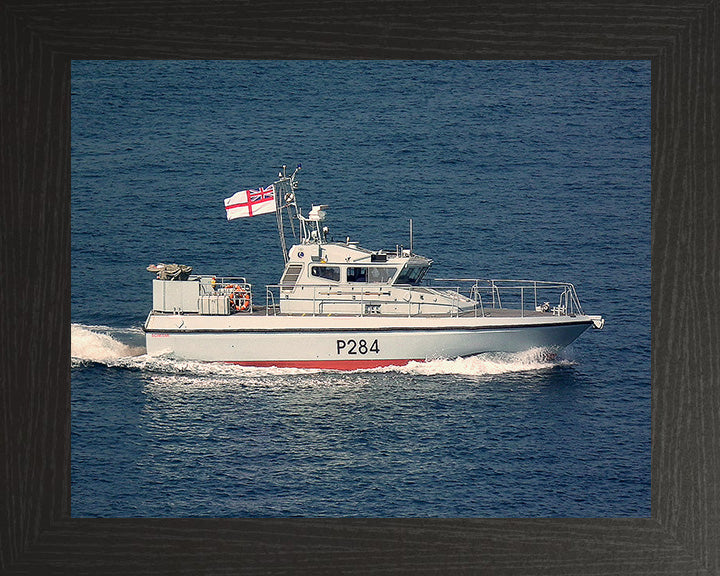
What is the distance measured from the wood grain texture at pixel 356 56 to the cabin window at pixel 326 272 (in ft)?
41.3

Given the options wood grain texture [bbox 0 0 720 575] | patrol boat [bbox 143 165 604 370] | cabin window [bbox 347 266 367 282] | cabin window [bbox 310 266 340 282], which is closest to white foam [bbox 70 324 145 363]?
patrol boat [bbox 143 165 604 370]

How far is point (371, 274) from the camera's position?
945 inches

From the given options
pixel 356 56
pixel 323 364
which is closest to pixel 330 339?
pixel 323 364

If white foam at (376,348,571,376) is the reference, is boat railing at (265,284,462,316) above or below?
above

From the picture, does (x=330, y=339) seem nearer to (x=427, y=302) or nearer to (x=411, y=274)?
(x=427, y=302)

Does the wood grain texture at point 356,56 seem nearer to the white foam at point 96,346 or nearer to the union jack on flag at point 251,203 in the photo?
the union jack on flag at point 251,203

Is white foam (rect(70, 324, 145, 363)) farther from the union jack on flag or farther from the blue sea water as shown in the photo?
the union jack on flag

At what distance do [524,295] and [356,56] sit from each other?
41.9ft

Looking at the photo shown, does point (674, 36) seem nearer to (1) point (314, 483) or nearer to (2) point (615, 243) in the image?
(1) point (314, 483)

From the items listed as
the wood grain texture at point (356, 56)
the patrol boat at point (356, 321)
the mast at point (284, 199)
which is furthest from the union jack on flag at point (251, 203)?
the wood grain texture at point (356, 56)

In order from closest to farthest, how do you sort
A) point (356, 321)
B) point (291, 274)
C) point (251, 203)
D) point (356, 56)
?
point (356, 56)
point (251, 203)
point (356, 321)
point (291, 274)

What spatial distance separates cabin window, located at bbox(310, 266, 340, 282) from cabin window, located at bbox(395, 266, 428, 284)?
46.7 inches

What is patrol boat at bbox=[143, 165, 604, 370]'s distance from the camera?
75.1 ft

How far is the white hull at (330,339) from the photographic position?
904 inches
